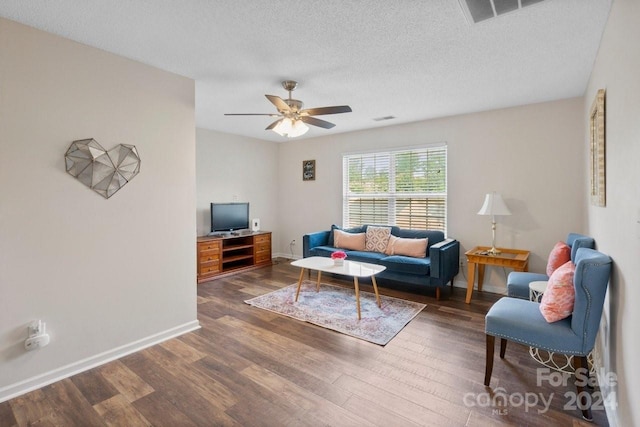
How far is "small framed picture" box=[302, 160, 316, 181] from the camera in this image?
6.17 meters

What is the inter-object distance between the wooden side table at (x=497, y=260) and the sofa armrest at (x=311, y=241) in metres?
2.34

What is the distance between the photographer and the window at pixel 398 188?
478 cm

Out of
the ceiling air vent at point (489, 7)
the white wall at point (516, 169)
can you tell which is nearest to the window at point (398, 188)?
the white wall at point (516, 169)

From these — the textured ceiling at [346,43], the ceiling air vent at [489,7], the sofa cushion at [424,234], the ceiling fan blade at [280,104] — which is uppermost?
the textured ceiling at [346,43]

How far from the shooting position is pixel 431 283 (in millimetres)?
3979

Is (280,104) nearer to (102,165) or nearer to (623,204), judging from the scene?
(102,165)

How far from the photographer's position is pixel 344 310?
3.62 metres

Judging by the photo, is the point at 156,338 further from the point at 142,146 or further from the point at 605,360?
the point at 605,360

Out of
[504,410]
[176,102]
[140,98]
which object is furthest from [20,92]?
[504,410]

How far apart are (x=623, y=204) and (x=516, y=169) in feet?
8.87

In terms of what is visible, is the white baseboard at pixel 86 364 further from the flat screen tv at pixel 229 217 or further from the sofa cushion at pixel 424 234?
the sofa cushion at pixel 424 234

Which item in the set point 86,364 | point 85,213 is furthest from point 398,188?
point 86,364

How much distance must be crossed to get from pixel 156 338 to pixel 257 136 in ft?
13.8

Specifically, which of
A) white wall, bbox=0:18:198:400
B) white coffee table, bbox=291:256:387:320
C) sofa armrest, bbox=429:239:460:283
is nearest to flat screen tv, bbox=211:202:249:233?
white coffee table, bbox=291:256:387:320
